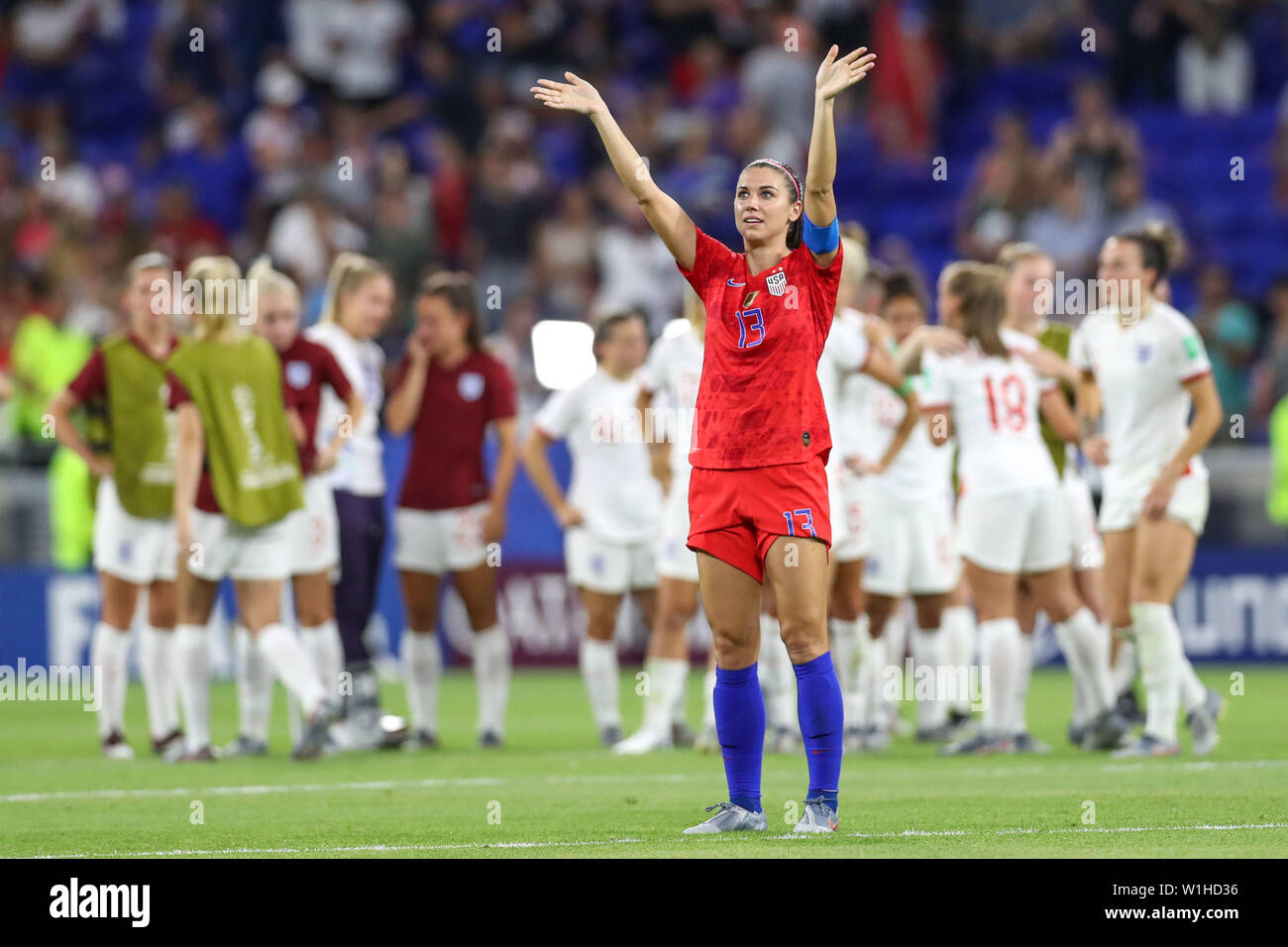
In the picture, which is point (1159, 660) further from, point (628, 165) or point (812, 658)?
point (628, 165)

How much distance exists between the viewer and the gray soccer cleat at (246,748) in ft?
36.6

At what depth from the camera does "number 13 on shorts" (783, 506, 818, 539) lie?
23.1ft


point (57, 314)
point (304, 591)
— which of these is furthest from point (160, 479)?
point (57, 314)

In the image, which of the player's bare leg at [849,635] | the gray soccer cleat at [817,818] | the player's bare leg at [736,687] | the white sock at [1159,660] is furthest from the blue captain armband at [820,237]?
the player's bare leg at [849,635]

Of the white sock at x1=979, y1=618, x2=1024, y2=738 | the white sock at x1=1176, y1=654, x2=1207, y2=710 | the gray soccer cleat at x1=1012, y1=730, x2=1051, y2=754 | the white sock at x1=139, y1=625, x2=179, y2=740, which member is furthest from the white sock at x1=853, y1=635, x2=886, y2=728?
the white sock at x1=139, y1=625, x2=179, y2=740

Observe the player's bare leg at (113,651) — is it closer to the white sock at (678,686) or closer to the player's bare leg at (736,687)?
the white sock at (678,686)

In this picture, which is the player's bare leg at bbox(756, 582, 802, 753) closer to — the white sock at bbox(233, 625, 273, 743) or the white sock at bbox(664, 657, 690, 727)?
the white sock at bbox(664, 657, 690, 727)

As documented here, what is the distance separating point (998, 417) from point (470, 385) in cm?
318

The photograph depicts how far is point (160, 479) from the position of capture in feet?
37.5

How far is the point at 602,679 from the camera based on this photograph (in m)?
11.8

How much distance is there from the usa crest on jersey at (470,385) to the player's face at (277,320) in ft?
3.41

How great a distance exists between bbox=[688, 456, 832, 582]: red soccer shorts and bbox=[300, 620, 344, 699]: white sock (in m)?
4.75

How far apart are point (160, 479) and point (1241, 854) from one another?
6.92 metres
